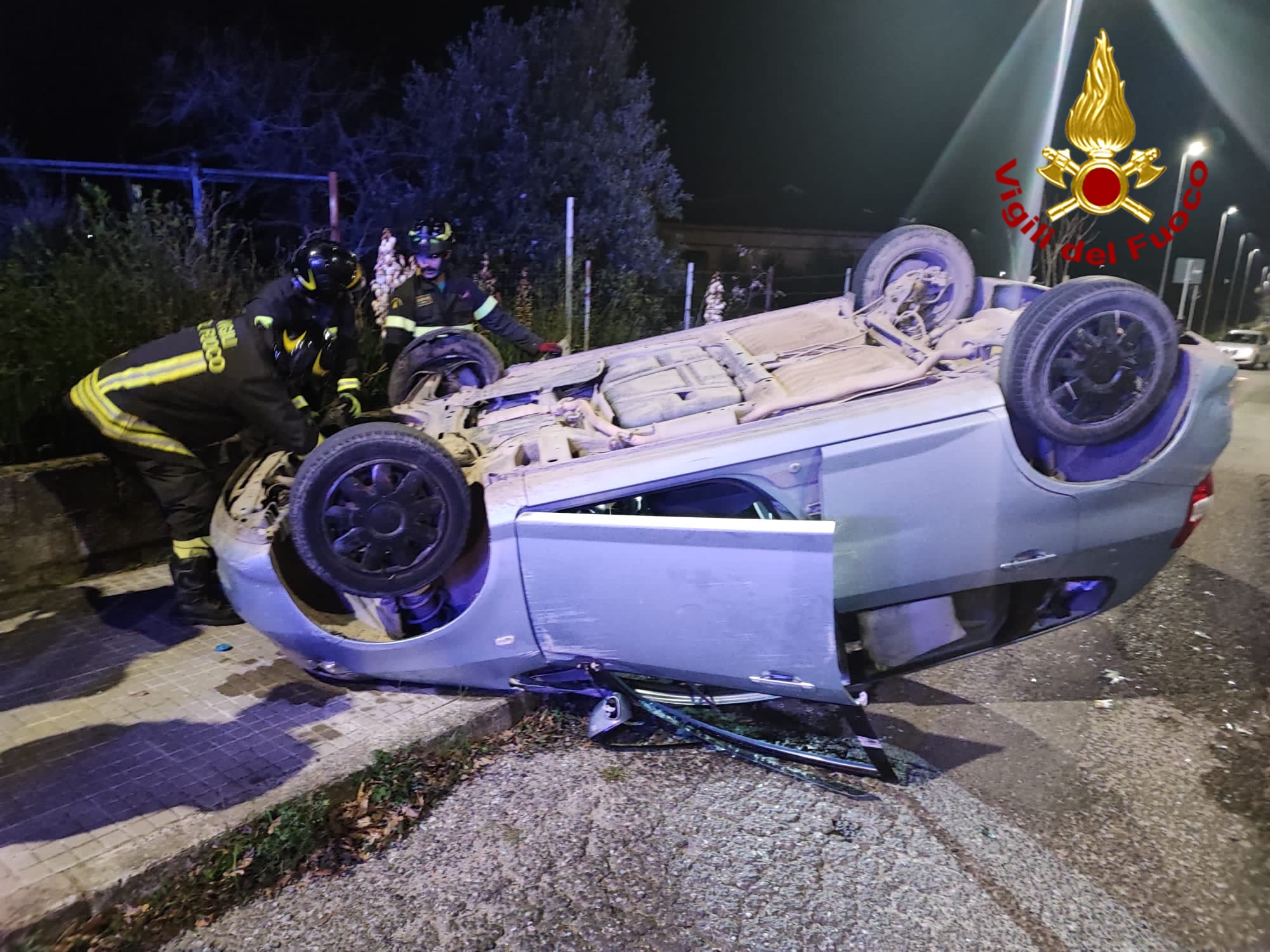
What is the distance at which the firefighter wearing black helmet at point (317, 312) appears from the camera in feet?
13.3

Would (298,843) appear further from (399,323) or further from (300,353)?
(399,323)

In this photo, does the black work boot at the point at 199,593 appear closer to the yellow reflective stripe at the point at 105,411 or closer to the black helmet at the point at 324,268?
the yellow reflective stripe at the point at 105,411

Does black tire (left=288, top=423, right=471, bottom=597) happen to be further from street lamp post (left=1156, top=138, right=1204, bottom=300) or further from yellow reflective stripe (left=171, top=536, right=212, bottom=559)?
street lamp post (left=1156, top=138, right=1204, bottom=300)

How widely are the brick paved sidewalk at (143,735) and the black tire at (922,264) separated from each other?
2.90m

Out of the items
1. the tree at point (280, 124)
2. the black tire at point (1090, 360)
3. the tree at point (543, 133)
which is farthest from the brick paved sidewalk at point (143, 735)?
the tree at point (280, 124)

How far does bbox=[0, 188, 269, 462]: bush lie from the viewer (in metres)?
4.82

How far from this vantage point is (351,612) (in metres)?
3.78

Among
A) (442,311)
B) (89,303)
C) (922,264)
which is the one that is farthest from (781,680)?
(89,303)

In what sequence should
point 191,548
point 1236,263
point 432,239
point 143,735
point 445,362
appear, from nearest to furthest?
point 143,735 < point 191,548 < point 445,362 < point 432,239 < point 1236,263

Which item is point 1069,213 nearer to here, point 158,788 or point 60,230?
point 60,230

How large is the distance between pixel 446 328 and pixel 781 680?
3138 mm

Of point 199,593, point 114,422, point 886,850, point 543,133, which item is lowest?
point 886,850

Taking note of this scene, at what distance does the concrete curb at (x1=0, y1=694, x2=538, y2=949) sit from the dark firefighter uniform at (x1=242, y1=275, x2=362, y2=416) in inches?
80.0

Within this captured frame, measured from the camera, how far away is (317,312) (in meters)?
4.31
